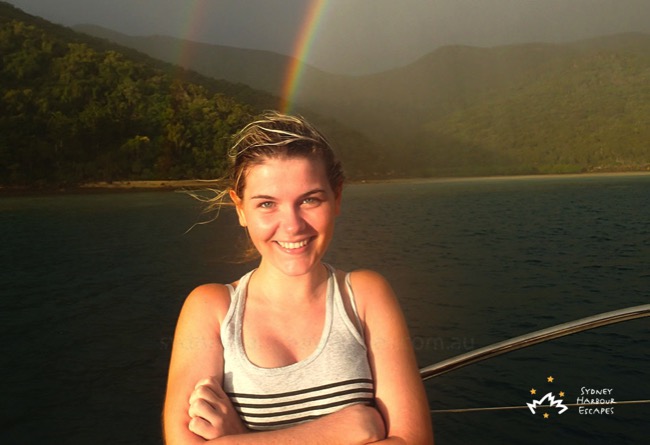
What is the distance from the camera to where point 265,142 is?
157cm

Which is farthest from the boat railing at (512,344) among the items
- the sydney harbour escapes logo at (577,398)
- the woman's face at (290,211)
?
the sydney harbour escapes logo at (577,398)

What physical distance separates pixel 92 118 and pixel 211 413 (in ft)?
259

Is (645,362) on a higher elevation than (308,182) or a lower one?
lower

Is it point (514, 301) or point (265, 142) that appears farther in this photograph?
point (514, 301)

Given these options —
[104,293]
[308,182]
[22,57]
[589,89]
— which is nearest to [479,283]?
[104,293]

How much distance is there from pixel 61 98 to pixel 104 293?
205 feet

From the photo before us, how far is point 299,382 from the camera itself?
151cm

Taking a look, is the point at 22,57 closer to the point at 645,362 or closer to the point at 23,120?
the point at 23,120

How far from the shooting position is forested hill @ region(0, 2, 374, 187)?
6900 centimetres

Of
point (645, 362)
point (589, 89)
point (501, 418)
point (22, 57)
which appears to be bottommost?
point (501, 418)

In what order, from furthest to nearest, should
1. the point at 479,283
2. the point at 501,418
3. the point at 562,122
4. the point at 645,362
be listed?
1. the point at 562,122
2. the point at 479,283
3. the point at 645,362
4. the point at 501,418

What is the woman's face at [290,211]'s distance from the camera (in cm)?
157

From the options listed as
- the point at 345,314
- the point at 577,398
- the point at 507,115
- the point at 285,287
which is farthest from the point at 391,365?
the point at 507,115

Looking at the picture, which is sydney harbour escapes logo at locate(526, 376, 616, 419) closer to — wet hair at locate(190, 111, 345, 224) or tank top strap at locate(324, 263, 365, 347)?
tank top strap at locate(324, 263, 365, 347)
